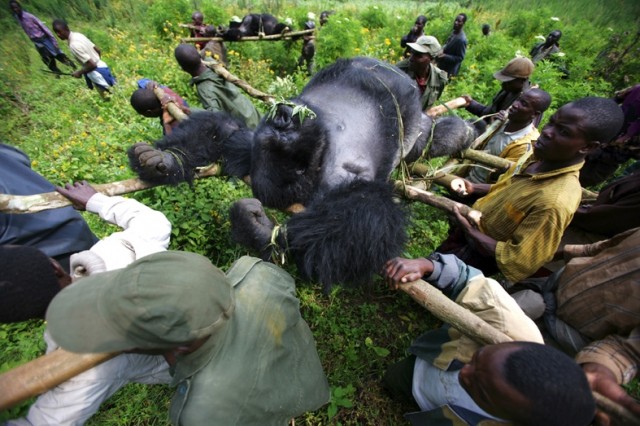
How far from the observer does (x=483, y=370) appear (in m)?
1.06

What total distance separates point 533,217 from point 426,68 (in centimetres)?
305

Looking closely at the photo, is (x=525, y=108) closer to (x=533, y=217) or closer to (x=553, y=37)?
(x=533, y=217)

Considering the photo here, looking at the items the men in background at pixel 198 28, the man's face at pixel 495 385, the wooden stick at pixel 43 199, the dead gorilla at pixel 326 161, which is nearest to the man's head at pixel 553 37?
the dead gorilla at pixel 326 161

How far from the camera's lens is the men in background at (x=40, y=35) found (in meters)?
6.64

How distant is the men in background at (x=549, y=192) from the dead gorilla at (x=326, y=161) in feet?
1.92

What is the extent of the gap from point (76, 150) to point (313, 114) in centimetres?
388

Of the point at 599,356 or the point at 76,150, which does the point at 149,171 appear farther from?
Result: the point at 76,150

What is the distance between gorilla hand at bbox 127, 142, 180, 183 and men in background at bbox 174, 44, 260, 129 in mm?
1863

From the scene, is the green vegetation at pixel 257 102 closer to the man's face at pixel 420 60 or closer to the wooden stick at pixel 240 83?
the wooden stick at pixel 240 83

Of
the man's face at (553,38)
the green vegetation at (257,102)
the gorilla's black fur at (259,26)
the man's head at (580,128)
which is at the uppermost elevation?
the man's face at (553,38)

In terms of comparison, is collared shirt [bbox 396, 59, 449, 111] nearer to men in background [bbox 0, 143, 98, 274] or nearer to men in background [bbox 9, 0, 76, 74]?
men in background [bbox 0, 143, 98, 274]

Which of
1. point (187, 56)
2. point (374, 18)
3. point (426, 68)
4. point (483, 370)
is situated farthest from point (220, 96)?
point (374, 18)

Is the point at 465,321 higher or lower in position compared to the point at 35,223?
higher

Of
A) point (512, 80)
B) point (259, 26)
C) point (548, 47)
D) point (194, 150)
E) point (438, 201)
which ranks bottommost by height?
point (194, 150)
